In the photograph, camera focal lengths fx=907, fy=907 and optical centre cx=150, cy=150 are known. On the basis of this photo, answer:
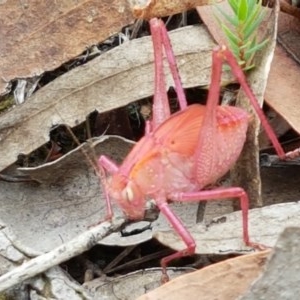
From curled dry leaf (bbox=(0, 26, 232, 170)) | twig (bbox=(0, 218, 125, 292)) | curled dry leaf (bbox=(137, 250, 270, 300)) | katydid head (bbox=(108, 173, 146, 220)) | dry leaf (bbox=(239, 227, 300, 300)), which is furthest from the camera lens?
curled dry leaf (bbox=(0, 26, 232, 170))

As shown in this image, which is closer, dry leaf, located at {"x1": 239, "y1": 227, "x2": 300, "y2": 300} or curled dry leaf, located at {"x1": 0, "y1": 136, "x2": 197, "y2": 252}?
dry leaf, located at {"x1": 239, "y1": 227, "x2": 300, "y2": 300}

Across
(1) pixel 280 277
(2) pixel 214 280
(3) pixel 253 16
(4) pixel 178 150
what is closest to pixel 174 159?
(4) pixel 178 150

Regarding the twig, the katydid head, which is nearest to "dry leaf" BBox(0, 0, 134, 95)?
the katydid head

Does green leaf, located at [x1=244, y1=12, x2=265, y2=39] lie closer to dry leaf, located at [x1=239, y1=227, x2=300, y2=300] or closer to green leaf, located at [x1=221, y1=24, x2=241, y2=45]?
green leaf, located at [x1=221, y1=24, x2=241, y2=45]

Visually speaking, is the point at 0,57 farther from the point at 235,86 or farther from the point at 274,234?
the point at 274,234

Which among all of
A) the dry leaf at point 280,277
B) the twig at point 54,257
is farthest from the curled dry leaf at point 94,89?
the dry leaf at point 280,277

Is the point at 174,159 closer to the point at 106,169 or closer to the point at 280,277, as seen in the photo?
the point at 106,169
